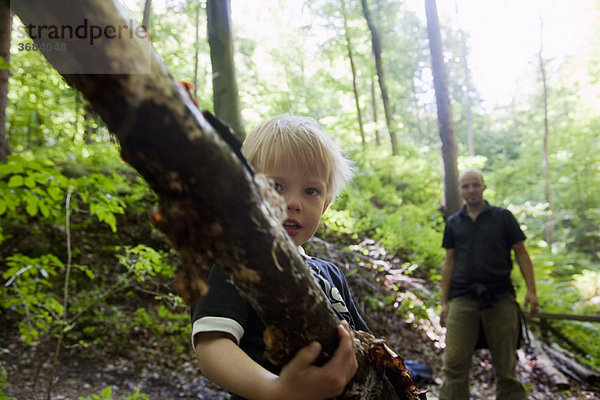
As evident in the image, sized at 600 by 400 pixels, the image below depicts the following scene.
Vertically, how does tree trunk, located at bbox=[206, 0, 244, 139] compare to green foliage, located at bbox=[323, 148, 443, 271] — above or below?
above

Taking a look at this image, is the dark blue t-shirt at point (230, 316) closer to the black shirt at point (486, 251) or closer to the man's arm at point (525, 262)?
the black shirt at point (486, 251)

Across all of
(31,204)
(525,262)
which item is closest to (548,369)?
(525,262)

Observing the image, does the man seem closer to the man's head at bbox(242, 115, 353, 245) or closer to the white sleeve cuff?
the man's head at bbox(242, 115, 353, 245)

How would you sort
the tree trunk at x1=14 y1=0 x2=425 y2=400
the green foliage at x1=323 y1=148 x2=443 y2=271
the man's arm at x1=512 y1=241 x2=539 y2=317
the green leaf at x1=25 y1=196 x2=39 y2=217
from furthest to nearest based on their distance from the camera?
the green foliage at x1=323 y1=148 x2=443 y2=271, the man's arm at x1=512 y1=241 x2=539 y2=317, the green leaf at x1=25 y1=196 x2=39 y2=217, the tree trunk at x1=14 y1=0 x2=425 y2=400

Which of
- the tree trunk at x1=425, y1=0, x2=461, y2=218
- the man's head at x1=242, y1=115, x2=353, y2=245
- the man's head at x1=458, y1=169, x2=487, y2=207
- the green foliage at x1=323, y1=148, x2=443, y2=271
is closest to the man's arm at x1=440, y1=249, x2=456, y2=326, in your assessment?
the man's head at x1=458, y1=169, x2=487, y2=207

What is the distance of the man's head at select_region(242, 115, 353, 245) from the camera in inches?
51.6

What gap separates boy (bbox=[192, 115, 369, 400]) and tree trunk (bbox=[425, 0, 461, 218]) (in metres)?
7.77

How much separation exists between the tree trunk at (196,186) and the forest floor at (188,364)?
442cm

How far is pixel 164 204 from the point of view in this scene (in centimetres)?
65

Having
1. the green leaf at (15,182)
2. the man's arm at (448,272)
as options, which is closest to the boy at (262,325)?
the green leaf at (15,182)

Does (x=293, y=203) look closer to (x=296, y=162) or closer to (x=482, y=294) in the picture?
(x=296, y=162)

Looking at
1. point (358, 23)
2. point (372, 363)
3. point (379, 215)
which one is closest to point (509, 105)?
point (358, 23)

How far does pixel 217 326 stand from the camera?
105 cm

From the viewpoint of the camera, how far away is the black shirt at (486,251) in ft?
13.4
